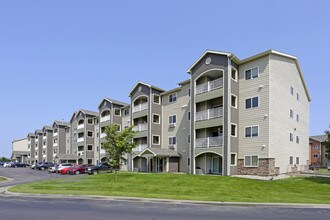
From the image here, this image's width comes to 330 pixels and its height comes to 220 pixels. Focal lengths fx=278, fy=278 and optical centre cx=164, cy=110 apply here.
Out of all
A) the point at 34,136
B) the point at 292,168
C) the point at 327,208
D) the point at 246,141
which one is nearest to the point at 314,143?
the point at 292,168

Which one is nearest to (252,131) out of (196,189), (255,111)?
(255,111)

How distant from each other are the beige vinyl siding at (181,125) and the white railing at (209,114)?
479 cm

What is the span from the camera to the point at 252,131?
2886cm

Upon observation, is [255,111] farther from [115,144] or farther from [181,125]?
[115,144]

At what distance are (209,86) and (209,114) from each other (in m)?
3.23

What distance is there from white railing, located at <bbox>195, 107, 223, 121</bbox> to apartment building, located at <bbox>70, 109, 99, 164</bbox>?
3560 cm

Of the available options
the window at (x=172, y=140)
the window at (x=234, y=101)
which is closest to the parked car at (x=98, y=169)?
the window at (x=172, y=140)

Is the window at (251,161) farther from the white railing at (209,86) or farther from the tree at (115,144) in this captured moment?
the tree at (115,144)

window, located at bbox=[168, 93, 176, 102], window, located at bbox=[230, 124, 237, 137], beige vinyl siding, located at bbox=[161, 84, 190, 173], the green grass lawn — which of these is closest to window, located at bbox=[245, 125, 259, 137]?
window, located at bbox=[230, 124, 237, 137]

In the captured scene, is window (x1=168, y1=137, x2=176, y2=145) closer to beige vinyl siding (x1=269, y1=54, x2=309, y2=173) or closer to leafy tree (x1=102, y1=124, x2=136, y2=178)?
leafy tree (x1=102, y1=124, x2=136, y2=178)

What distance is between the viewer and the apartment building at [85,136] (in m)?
61.4

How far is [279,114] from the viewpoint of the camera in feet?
96.9

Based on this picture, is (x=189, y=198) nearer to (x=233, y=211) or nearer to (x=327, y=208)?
(x=233, y=211)

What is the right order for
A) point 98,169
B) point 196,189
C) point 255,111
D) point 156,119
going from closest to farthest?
1. point 196,189
2. point 255,111
3. point 98,169
4. point 156,119
